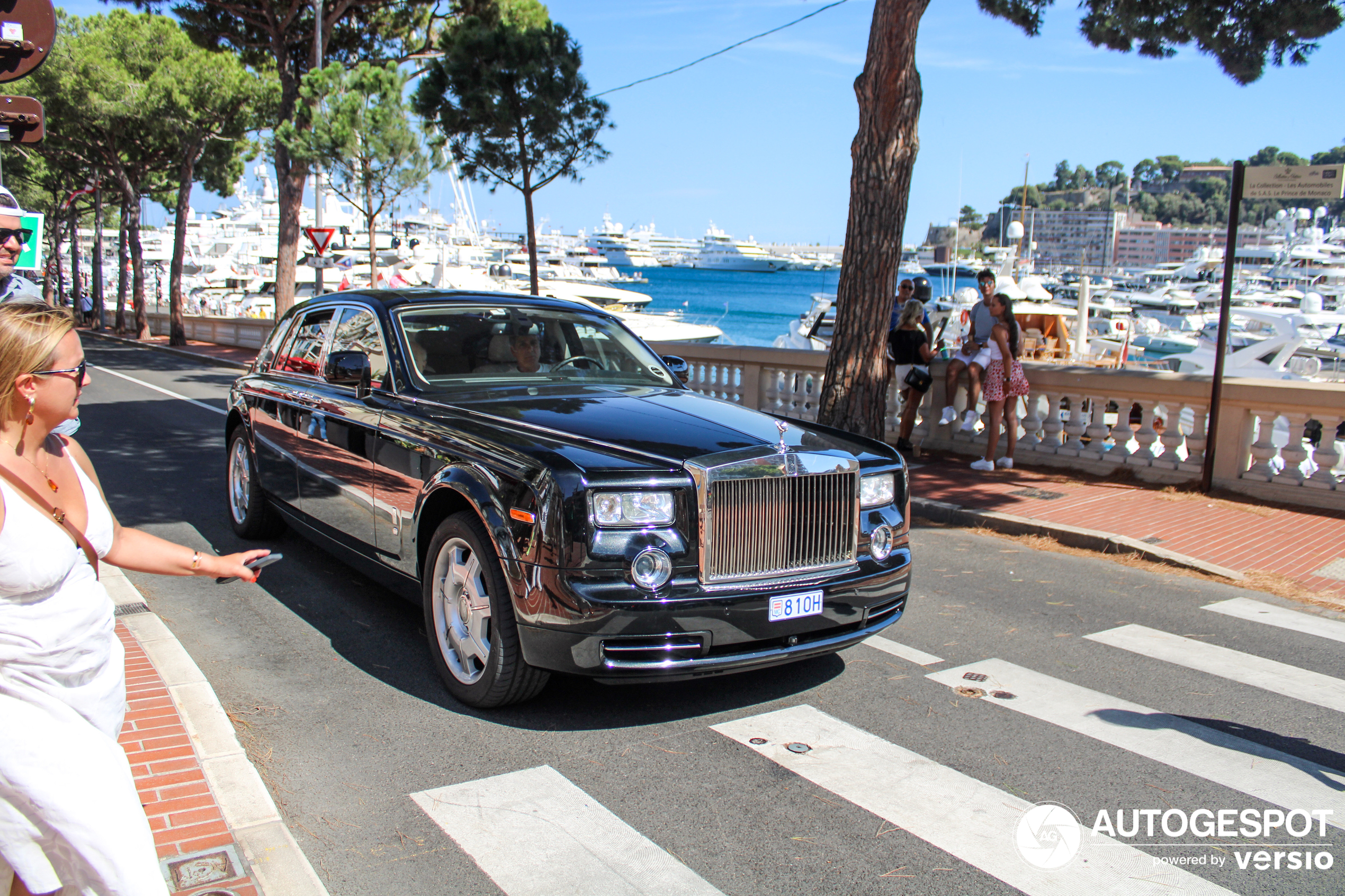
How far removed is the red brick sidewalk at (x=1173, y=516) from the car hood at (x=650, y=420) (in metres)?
3.91

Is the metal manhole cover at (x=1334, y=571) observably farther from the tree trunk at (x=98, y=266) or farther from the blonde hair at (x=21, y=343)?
the tree trunk at (x=98, y=266)

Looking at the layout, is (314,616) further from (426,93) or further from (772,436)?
(426,93)

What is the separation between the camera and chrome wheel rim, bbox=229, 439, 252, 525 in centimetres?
699

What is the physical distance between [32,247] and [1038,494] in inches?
309

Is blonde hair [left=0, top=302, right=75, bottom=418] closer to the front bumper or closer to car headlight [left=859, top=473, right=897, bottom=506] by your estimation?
the front bumper

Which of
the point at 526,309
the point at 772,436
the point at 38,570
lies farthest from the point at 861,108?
the point at 38,570

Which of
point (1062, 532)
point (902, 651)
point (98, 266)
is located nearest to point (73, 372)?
point (902, 651)

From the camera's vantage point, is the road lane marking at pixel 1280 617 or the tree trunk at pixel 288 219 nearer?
the road lane marking at pixel 1280 617

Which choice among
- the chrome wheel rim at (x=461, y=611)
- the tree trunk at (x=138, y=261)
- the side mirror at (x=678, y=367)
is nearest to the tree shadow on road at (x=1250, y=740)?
the chrome wheel rim at (x=461, y=611)

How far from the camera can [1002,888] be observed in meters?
3.09

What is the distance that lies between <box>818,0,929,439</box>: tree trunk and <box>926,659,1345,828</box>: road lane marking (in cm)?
536

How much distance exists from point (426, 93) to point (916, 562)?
14.6 meters

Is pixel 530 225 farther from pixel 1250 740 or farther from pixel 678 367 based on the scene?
pixel 1250 740

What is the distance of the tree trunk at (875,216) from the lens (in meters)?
9.56
